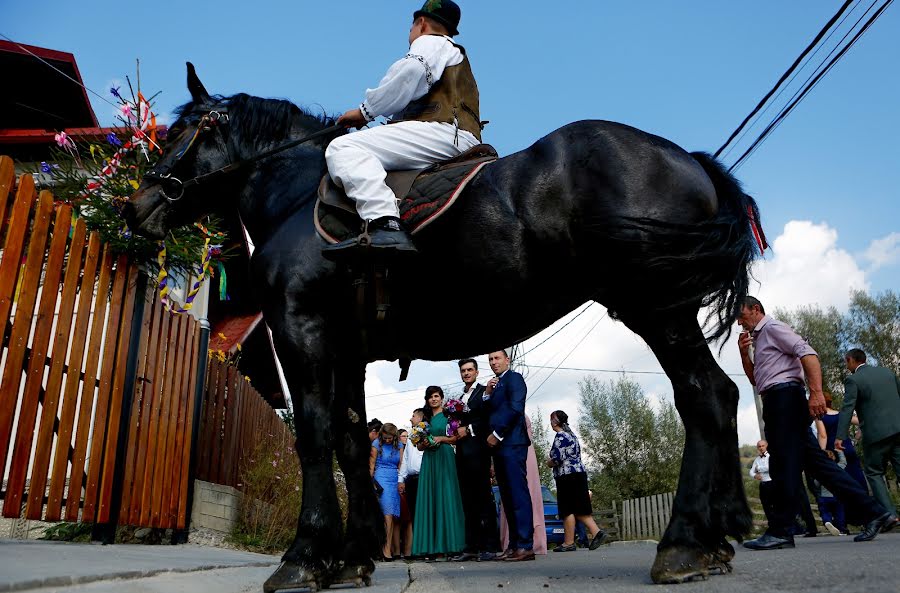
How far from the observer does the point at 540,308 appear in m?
3.52

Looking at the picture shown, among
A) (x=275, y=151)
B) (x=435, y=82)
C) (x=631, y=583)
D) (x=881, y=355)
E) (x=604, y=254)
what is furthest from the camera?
(x=881, y=355)

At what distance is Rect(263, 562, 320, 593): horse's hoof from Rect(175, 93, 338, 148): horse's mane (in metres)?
2.56

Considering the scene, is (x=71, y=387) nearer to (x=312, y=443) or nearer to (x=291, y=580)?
(x=312, y=443)

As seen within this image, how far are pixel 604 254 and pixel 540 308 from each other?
0.48 meters

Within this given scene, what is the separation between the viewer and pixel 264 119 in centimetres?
438

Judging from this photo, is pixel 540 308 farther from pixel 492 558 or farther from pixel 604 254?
pixel 492 558

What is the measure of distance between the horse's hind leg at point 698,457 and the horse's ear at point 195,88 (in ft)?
10.0

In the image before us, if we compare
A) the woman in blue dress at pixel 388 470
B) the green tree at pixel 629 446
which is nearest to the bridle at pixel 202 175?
the woman in blue dress at pixel 388 470

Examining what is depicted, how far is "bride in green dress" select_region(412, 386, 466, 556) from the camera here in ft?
26.8

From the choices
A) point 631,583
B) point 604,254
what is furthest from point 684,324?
point 631,583

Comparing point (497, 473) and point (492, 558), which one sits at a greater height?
point (497, 473)

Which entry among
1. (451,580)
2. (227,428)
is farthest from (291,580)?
(227,428)

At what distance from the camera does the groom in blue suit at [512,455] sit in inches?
260

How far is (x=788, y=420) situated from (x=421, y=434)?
4.52 meters
